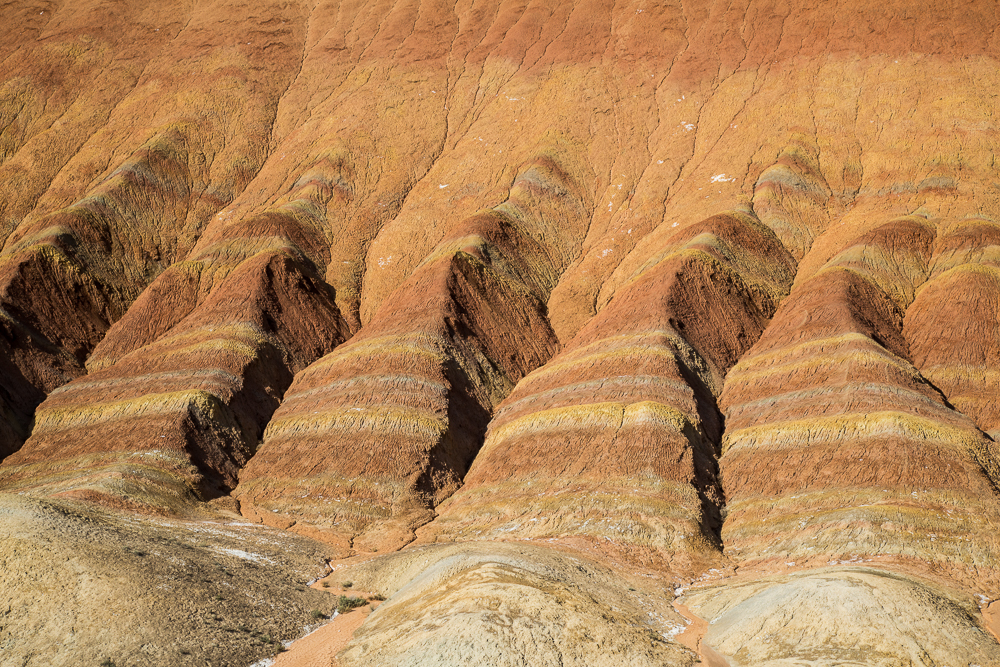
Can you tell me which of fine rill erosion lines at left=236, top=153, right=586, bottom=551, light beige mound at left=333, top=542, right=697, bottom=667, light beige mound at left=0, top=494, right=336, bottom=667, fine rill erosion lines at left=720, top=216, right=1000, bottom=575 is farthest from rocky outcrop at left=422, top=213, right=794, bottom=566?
light beige mound at left=0, top=494, right=336, bottom=667

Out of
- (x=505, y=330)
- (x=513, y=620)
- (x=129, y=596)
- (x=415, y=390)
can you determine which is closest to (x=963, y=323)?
(x=505, y=330)

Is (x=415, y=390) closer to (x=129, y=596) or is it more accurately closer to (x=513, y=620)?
(x=129, y=596)

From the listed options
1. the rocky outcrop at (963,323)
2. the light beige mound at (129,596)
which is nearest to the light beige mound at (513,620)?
the light beige mound at (129,596)

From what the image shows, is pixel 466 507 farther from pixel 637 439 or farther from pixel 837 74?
pixel 837 74

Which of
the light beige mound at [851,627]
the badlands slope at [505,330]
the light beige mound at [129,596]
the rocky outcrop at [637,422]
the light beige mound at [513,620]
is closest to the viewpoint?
the light beige mound at [513,620]

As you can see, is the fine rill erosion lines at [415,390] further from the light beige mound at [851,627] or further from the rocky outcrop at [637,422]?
the light beige mound at [851,627]

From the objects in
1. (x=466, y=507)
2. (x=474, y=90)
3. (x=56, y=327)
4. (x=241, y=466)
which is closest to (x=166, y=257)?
(x=56, y=327)
